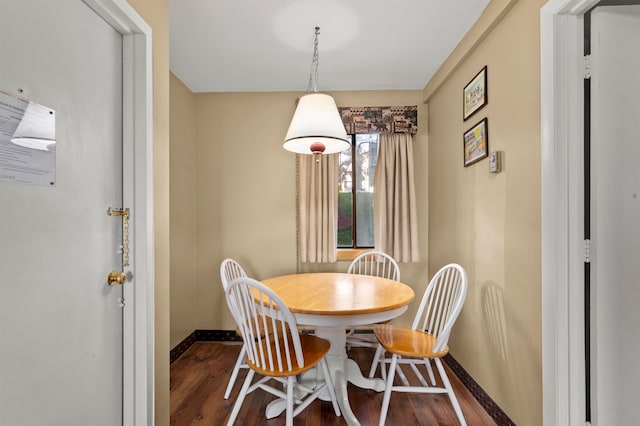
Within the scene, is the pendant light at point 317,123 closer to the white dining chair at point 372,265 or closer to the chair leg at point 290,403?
the white dining chair at point 372,265

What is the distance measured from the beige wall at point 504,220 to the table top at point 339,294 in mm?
551

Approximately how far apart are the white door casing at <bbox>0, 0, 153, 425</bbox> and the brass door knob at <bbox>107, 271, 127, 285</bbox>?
0.09 feet

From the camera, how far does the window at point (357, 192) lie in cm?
324

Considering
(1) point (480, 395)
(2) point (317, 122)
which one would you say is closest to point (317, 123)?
(2) point (317, 122)

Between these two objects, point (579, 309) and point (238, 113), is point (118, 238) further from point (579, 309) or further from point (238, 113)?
point (238, 113)

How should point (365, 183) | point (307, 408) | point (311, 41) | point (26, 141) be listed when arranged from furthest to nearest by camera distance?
point (365, 183) < point (311, 41) < point (307, 408) < point (26, 141)

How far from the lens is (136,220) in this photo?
129 centimetres

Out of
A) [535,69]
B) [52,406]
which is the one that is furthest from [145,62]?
[535,69]

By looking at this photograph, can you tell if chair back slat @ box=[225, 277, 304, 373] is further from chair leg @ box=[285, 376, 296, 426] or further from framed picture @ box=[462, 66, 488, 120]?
framed picture @ box=[462, 66, 488, 120]

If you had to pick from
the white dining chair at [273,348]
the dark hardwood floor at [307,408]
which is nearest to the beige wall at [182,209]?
the dark hardwood floor at [307,408]

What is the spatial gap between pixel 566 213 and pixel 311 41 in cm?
197

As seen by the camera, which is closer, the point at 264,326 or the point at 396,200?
the point at 264,326

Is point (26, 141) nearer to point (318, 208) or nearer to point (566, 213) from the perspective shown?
point (566, 213)

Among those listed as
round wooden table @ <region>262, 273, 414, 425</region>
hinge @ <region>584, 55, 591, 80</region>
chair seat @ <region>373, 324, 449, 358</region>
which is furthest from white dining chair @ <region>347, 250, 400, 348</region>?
hinge @ <region>584, 55, 591, 80</region>
